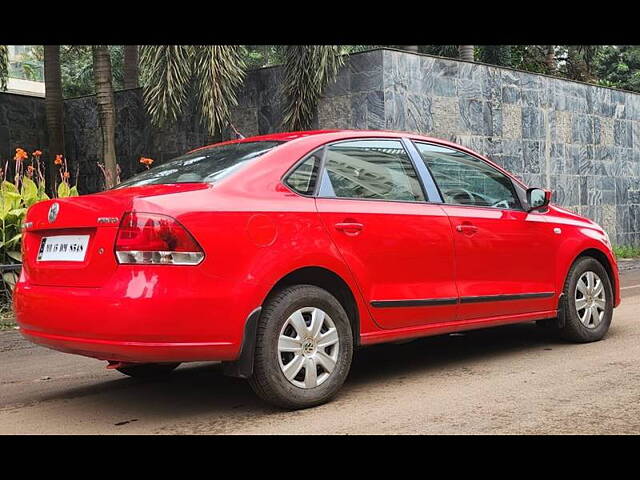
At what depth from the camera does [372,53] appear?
506 inches

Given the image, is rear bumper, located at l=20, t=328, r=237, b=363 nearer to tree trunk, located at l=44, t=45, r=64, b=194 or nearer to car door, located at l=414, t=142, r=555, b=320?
car door, located at l=414, t=142, r=555, b=320

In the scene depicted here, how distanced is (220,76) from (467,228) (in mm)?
8056

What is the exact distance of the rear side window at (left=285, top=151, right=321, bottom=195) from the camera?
4820 millimetres

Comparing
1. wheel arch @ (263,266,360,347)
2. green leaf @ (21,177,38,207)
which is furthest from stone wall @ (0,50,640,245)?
wheel arch @ (263,266,360,347)

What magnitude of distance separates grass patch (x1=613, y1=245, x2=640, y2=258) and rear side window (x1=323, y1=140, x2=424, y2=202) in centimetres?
1222

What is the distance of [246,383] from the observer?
5430mm

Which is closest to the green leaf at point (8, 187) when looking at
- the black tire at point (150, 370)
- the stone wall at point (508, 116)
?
the black tire at point (150, 370)

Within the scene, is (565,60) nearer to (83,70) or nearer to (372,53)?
(372,53)

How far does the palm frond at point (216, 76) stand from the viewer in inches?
501

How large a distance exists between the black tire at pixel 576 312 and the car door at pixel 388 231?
136 centimetres

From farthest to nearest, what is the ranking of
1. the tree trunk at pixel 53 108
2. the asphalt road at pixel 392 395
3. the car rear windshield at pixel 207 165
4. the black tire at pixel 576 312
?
1. the tree trunk at pixel 53 108
2. the black tire at pixel 576 312
3. the car rear windshield at pixel 207 165
4. the asphalt road at pixel 392 395

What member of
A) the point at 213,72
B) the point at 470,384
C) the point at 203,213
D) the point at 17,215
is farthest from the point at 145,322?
the point at 213,72

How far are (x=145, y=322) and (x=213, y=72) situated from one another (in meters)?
9.22

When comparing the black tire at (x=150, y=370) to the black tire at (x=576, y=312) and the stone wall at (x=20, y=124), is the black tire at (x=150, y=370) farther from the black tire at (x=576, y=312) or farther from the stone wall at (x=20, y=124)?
the stone wall at (x=20, y=124)
